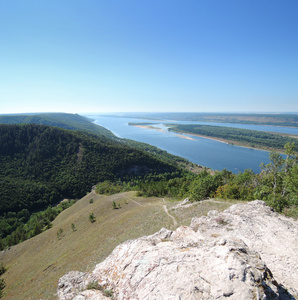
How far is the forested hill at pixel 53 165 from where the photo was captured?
293ft

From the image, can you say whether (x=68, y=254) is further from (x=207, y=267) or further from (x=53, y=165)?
(x=53, y=165)

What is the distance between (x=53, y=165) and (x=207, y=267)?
132 meters

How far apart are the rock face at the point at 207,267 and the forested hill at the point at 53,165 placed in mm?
94251

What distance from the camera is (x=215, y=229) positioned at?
570 inches

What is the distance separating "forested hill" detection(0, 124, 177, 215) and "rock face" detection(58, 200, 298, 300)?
309 ft

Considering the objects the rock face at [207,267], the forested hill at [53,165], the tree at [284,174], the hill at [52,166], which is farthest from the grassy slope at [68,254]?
A: the forested hill at [53,165]

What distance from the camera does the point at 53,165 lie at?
116 m

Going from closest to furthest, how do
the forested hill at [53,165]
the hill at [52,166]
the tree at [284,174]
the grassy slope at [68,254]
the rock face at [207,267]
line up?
the rock face at [207,267]
the grassy slope at [68,254]
the tree at [284,174]
the hill at [52,166]
the forested hill at [53,165]

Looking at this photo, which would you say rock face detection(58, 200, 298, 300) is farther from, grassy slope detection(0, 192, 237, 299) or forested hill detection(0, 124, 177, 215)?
forested hill detection(0, 124, 177, 215)

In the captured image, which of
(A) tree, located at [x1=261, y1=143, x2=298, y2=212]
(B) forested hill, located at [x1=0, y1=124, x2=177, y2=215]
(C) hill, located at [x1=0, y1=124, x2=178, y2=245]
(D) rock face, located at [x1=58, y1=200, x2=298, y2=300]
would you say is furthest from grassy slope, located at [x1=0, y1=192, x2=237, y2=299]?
(B) forested hill, located at [x1=0, y1=124, x2=177, y2=215]

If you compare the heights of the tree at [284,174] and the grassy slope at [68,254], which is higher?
the tree at [284,174]

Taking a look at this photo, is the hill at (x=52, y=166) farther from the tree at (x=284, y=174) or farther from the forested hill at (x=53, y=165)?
the tree at (x=284, y=174)

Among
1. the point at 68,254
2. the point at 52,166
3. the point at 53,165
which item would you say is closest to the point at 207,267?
the point at 68,254

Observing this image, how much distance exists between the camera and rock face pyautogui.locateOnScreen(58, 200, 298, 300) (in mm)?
6961
